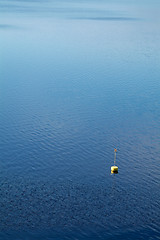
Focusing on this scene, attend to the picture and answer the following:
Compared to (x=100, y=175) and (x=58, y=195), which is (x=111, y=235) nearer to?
(x=58, y=195)

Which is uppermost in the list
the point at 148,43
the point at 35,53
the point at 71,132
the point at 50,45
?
the point at 148,43

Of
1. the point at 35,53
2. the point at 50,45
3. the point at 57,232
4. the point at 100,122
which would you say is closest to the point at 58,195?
the point at 57,232

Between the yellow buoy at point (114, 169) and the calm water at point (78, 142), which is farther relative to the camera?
the yellow buoy at point (114, 169)

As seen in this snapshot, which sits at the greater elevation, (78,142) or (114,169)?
(78,142)

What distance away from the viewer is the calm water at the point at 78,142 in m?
56.2

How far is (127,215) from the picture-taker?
5756 cm

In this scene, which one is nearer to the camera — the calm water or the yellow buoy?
the calm water

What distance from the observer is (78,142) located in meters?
81.4

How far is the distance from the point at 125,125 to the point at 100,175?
23649 mm

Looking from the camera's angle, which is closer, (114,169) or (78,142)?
(114,169)

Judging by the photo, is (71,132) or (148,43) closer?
(71,132)

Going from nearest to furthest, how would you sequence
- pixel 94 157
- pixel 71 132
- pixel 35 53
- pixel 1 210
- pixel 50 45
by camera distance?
pixel 1 210, pixel 94 157, pixel 71 132, pixel 35 53, pixel 50 45

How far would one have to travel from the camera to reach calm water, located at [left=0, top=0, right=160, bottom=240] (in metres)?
56.2

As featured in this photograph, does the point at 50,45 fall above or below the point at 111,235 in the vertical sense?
above
